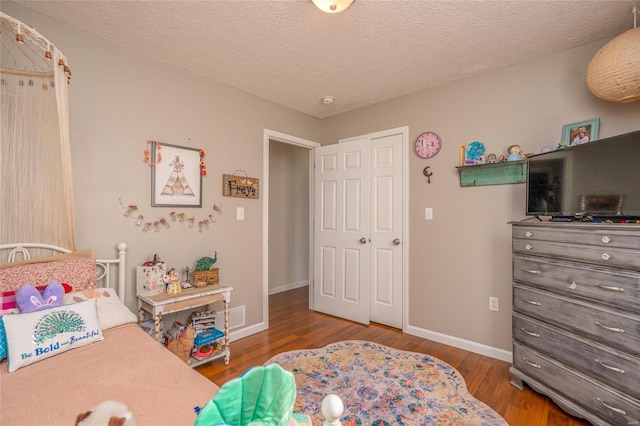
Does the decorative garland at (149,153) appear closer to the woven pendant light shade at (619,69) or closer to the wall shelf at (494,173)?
the wall shelf at (494,173)

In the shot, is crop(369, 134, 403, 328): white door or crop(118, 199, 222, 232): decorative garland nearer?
crop(118, 199, 222, 232): decorative garland

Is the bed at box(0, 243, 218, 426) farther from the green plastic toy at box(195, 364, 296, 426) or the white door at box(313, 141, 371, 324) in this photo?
the white door at box(313, 141, 371, 324)

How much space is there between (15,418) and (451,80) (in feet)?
11.4

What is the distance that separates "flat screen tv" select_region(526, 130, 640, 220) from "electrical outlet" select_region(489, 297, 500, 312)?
0.85m

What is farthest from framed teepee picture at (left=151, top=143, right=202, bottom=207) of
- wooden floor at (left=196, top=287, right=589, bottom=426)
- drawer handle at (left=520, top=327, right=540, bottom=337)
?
drawer handle at (left=520, top=327, right=540, bottom=337)

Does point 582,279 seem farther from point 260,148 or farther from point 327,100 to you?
point 260,148

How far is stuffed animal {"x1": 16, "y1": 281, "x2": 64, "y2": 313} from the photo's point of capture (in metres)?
1.45

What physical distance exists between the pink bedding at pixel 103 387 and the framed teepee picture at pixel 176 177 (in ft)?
4.15

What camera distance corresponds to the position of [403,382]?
6.95ft

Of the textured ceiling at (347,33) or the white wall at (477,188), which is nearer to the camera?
the textured ceiling at (347,33)

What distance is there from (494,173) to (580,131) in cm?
61

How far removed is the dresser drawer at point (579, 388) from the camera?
148cm

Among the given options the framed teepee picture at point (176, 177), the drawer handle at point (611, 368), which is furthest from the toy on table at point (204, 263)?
the drawer handle at point (611, 368)

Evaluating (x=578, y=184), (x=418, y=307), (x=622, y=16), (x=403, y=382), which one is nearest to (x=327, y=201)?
(x=418, y=307)
